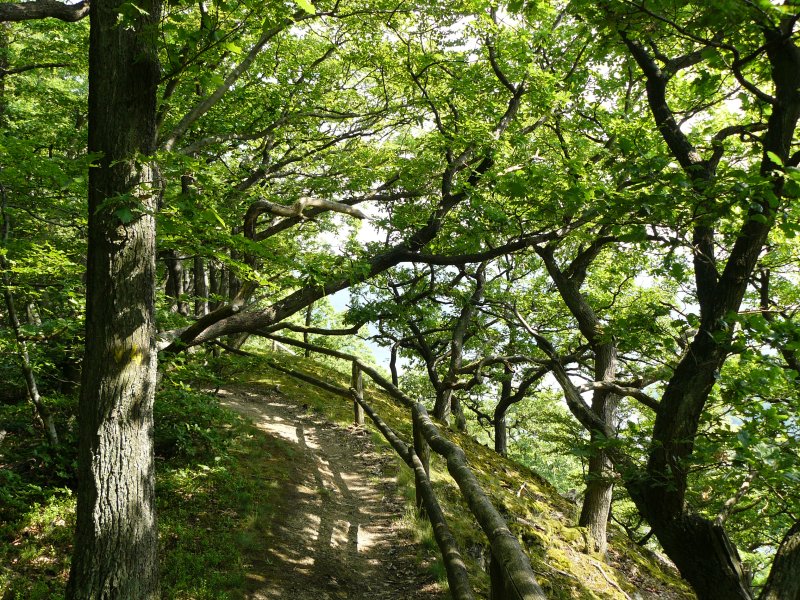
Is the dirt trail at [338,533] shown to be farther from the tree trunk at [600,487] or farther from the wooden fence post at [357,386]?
the tree trunk at [600,487]

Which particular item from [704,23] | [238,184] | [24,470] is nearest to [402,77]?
[238,184]

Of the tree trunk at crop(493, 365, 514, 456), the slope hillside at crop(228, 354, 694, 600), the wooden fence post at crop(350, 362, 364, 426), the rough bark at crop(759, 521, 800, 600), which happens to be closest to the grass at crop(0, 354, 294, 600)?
the slope hillside at crop(228, 354, 694, 600)

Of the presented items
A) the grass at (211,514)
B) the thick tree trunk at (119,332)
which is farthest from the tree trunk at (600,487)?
the thick tree trunk at (119,332)

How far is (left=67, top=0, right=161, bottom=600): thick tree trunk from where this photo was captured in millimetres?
3885

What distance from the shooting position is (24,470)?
6.15 metres

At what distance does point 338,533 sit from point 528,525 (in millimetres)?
3103

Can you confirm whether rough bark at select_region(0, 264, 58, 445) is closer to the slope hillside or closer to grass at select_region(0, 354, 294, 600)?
grass at select_region(0, 354, 294, 600)

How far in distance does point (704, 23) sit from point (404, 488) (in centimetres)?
647

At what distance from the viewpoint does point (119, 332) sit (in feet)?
13.4

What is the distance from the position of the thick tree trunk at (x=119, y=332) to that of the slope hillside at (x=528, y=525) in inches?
132

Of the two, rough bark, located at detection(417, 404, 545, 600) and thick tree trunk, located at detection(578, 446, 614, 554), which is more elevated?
rough bark, located at detection(417, 404, 545, 600)

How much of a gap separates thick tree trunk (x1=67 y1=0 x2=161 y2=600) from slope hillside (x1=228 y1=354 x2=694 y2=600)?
11.0ft

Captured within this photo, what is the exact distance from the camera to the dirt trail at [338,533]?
16.7 ft

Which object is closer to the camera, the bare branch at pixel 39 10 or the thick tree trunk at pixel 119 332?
the thick tree trunk at pixel 119 332
